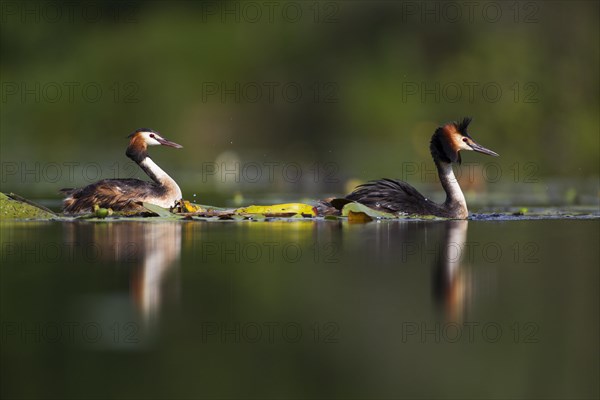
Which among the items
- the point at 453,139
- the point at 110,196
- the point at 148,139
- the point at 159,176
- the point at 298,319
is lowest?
the point at 298,319

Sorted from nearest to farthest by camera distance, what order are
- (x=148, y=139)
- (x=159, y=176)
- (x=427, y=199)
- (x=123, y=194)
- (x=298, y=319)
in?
(x=298, y=319)
(x=427, y=199)
(x=123, y=194)
(x=159, y=176)
(x=148, y=139)

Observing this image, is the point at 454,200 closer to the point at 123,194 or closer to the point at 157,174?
the point at 157,174

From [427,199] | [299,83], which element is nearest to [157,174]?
[427,199]

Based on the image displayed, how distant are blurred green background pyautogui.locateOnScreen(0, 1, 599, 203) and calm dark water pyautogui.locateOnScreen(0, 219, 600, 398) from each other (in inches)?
649

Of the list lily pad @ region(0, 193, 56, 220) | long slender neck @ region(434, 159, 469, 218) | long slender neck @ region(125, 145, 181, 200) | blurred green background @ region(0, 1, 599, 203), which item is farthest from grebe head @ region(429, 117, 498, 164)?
blurred green background @ region(0, 1, 599, 203)

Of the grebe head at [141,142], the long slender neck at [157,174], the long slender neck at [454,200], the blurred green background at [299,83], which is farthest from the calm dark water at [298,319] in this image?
the blurred green background at [299,83]

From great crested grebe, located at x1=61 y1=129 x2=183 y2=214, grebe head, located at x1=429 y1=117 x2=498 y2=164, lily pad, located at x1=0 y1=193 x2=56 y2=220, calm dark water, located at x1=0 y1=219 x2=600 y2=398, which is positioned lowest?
Answer: calm dark water, located at x1=0 y1=219 x2=600 y2=398

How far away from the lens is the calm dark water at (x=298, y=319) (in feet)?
15.4

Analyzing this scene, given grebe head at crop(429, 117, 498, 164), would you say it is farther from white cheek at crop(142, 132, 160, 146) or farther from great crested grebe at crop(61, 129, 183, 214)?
white cheek at crop(142, 132, 160, 146)

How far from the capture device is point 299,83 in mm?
31125

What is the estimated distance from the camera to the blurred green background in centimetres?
2639

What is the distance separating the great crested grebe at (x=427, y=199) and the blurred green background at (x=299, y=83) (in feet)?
38.9

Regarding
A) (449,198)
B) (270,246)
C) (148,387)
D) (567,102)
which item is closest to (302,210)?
(449,198)

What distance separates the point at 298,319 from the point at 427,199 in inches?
282
